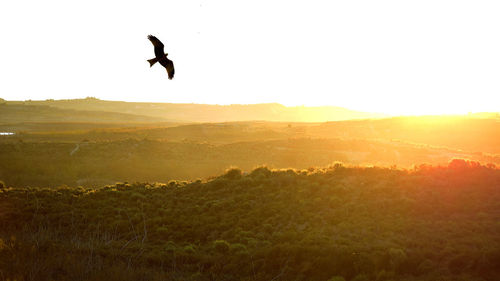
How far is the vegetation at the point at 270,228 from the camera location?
47.8 feet

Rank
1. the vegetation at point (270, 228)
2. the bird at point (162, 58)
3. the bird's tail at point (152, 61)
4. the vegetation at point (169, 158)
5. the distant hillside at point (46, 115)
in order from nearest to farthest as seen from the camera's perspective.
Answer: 1. the bird's tail at point (152, 61)
2. the bird at point (162, 58)
3. the vegetation at point (270, 228)
4. the vegetation at point (169, 158)
5. the distant hillside at point (46, 115)

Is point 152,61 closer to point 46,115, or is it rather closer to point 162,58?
point 162,58

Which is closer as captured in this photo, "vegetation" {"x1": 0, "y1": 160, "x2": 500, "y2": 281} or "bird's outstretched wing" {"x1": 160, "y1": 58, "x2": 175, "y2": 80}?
"bird's outstretched wing" {"x1": 160, "y1": 58, "x2": 175, "y2": 80}

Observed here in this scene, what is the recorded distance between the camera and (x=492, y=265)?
1471 cm

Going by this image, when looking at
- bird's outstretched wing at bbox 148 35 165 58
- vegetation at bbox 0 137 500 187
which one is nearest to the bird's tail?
bird's outstretched wing at bbox 148 35 165 58

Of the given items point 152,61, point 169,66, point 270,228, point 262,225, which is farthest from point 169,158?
point 152,61

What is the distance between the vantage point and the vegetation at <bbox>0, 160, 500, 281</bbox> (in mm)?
14555

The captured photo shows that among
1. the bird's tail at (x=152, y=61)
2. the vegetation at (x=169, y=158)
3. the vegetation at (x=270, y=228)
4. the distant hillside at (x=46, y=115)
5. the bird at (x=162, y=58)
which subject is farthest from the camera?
the distant hillside at (x=46, y=115)

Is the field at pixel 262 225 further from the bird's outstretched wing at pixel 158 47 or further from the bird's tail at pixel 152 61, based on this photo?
the bird's outstretched wing at pixel 158 47

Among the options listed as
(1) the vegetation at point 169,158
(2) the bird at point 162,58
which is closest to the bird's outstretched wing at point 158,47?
(2) the bird at point 162,58

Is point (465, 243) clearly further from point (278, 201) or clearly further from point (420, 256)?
point (278, 201)

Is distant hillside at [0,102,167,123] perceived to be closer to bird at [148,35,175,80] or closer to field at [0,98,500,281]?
field at [0,98,500,281]

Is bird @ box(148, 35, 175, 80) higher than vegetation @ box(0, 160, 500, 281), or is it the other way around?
bird @ box(148, 35, 175, 80)

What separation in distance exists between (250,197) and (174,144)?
110 ft
